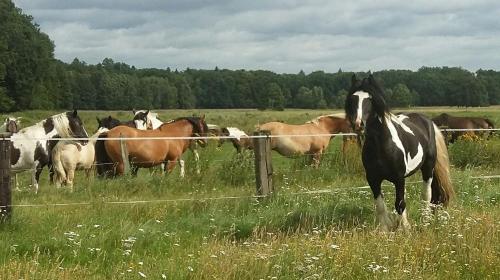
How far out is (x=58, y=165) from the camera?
1338 centimetres

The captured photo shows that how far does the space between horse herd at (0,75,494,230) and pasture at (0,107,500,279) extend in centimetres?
62

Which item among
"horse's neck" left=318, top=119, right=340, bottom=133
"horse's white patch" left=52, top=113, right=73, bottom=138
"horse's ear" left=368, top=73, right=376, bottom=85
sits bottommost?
"horse's neck" left=318, top=119, right=340, bottom=133

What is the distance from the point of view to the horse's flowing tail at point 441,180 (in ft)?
30.9

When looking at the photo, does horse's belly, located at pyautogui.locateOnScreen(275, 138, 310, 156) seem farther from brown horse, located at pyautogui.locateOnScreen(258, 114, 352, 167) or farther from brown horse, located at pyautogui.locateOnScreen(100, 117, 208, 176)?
brown horse, located at pyautogui.locateOnScreen(100, 117, 208, 176)

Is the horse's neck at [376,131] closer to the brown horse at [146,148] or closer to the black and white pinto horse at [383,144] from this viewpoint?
the black and white pinto horse at [383,144]

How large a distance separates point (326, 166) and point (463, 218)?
6.40m

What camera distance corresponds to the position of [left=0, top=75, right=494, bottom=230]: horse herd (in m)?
8.03

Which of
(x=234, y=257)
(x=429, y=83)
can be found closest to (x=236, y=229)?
(x=234, y=257)

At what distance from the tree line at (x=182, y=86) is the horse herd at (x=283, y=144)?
54.8m

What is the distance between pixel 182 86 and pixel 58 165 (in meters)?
98.3

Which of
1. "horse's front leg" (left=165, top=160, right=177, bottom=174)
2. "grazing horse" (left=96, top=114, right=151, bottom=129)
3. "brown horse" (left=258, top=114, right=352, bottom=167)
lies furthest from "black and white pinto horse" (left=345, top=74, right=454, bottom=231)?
"grazing horse" (left=96, top=114, right=151, bottom=129)

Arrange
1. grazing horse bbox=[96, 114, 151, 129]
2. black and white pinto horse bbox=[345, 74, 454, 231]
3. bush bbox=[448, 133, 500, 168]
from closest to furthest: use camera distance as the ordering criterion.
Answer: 1. black and white pinto horse bbox=[345, 74, 454, 231]
2. bush bbox=[448, 133, 500, 168]
3. grazing horse bbox=[96, 114, 151, 129]

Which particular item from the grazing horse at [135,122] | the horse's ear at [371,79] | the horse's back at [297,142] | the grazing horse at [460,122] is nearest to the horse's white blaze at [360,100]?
the horse's ear at [371,79]

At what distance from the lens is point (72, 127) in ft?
44.4
